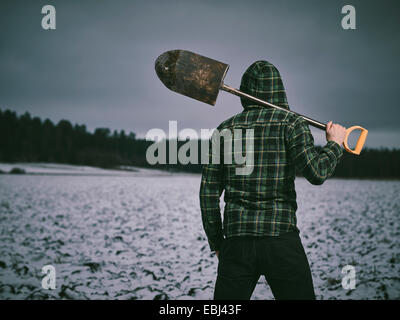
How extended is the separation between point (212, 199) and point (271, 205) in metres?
0.44

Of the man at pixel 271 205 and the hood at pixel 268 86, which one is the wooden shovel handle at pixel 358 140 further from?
the hood at pixel 268 86

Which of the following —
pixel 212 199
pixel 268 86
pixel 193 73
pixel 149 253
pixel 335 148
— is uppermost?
pixel 193 73

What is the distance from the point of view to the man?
1.91m

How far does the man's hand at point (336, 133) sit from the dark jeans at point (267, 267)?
0.67m

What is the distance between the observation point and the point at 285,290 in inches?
75.2

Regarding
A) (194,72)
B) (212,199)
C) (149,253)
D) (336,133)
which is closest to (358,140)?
(336,133)

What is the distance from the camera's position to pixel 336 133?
83.7 inches

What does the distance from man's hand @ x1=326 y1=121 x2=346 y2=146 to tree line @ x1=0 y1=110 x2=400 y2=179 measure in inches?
2188

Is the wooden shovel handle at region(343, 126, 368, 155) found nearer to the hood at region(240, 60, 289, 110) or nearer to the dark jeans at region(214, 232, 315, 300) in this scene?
the hood at region(240, 60, 289, 110)

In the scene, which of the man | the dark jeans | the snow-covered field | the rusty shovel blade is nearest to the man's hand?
the man

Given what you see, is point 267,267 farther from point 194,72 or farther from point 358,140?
point 194,72

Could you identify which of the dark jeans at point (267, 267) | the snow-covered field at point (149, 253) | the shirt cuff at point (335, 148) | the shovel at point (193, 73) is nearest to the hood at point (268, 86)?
the shovel at point (193, 73)
